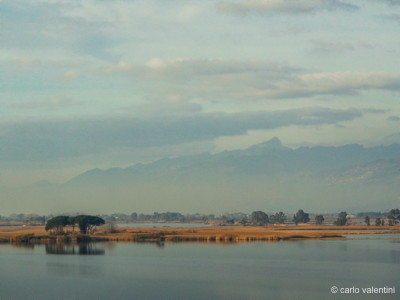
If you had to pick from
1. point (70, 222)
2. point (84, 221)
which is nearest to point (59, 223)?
point (70, 222)

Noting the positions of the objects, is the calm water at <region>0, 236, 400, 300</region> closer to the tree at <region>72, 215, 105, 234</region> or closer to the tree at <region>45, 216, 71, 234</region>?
the tree at <region>45, 216, 71, 234</region>

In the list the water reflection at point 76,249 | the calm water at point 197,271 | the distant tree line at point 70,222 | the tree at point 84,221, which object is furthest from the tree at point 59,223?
the calm water at point 197,271

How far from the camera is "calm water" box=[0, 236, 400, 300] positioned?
6359 cm

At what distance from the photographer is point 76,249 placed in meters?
117

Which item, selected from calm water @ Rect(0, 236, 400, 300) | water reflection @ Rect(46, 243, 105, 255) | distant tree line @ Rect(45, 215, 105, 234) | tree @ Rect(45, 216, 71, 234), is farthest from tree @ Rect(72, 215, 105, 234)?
calm water @ Rect(0, 236, 400, 300)

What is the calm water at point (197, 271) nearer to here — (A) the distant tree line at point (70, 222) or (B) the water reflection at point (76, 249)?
(B) the water reflection at point (76, 249)

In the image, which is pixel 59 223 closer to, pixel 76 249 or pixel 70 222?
pixel 70 222

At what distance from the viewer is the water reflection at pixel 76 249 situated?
361ft

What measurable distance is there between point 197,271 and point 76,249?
43.9 metres

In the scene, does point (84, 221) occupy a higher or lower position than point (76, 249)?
higher

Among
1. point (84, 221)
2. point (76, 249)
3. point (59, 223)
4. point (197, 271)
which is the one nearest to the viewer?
point (197, 271)

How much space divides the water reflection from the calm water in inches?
7.2

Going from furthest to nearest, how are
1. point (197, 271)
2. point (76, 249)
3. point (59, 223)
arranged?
1. point (59, 223)
2. point (76, 249)
3. point (197, 271)

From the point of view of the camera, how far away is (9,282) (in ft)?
234
